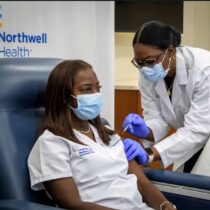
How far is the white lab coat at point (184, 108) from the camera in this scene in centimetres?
204

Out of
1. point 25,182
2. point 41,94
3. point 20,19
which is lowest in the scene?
point 25,182

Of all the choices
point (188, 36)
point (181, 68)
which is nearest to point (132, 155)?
point (181, 68)

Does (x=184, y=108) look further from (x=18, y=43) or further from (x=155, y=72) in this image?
(x=18, y=43)

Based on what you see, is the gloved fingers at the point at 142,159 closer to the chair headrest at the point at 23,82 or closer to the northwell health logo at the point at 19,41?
the chair headrest at the point at 23,82

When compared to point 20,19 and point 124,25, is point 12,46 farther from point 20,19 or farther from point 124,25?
point 124,25

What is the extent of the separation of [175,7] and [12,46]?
2.37 m

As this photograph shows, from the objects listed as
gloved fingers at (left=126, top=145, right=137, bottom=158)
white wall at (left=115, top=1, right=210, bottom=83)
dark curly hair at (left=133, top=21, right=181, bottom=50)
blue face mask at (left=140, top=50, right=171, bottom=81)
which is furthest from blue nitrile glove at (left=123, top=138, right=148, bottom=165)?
white wall at (left=115, top=1, right=210, bottom=83)

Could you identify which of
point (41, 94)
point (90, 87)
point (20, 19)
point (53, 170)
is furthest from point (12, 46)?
point (53, 170)

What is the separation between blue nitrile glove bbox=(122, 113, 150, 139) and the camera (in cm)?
208

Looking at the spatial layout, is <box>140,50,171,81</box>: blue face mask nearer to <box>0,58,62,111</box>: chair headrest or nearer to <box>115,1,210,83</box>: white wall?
<box>0,58,62,111</box>: chair headrest

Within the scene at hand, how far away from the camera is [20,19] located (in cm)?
244

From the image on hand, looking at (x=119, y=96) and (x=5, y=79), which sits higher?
(x=5, y=79)

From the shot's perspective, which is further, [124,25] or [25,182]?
[124,25]

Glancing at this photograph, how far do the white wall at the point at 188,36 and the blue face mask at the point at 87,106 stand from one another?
2.90 metres
